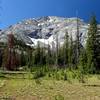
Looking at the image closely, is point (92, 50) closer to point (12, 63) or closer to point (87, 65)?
point (87, 65)

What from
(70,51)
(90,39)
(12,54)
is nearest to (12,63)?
(12,54)

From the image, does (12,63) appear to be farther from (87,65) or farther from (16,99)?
(16,99)

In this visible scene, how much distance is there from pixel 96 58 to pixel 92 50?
2253 mm

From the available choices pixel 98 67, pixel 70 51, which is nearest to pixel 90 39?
pixel 98 67

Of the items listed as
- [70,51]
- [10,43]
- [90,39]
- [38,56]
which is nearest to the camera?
[90,39]

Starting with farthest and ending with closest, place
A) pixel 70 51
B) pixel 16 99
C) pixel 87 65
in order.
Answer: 1. pixel 70 51
2. pixel 87 65
3. pixel 16 99

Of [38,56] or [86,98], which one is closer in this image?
[86,98]

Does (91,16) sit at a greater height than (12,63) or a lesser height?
greater

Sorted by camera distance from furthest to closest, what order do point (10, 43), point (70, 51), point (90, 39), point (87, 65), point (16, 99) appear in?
point (70, 51)
point (10, 43)
point (90, 39)
point (87, 65)
point (16, 99)

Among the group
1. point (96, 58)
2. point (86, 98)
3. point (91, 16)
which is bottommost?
point (86, 98)

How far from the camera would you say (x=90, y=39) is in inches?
2645

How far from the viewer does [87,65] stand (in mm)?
61344

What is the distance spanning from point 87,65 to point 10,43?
24092 millimetres

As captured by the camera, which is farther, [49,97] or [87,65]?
[87,65]
